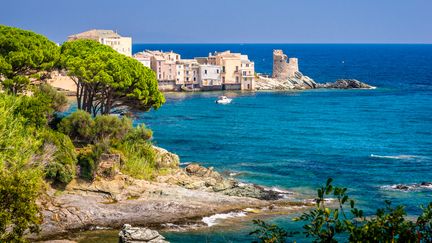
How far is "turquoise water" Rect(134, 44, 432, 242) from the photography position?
1784 inches

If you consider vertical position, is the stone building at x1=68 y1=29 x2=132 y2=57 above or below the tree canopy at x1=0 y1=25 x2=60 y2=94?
above

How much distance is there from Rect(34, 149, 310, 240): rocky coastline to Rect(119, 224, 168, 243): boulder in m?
3.80

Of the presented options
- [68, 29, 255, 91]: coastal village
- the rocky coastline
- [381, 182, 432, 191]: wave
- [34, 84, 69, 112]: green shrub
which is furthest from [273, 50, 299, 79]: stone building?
[34, 84, 69, 112]: green shrub

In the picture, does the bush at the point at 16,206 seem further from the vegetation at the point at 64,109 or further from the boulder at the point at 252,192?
the boulder at the point at 252,192

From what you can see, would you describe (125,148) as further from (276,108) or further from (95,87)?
(276,108)

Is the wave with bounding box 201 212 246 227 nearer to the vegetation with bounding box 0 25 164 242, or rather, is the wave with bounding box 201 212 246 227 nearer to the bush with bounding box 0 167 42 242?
the vegetation with bounding box 0 25 164 242

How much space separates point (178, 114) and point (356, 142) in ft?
90.5

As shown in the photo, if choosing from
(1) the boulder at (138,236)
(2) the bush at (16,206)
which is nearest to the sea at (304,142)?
(1) the boulder at (138,236)

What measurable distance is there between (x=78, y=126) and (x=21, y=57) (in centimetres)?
661

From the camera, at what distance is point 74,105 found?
3297 inches

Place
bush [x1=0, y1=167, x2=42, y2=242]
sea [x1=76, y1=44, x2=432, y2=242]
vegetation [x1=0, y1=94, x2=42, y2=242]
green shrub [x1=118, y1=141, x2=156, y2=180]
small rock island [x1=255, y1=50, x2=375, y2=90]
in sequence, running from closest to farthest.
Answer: bush [x1=0, y1=167, x2=42, y2=242]
vegetation [x1=0, y1=94, x2=42, y2=242]
green shrub [x1=118, y1=141, x2=156, y2=180]
sea [x1=76, y1=44, x2=432, y2=242]
small rock island [x1=255, y1=50, x2=375, y2=90]

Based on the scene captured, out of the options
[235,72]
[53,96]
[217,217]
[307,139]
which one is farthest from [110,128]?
[235,72]

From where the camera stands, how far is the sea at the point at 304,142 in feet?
140

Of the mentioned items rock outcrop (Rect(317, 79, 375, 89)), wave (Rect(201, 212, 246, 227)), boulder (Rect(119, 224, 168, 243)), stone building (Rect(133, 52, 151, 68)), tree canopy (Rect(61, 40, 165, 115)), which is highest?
stone building (Rect(133, 52, 151, 68))
